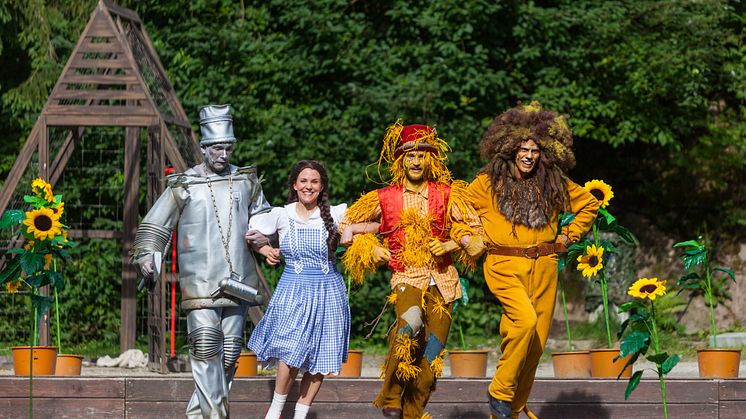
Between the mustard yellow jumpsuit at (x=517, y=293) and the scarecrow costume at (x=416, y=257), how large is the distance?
140 millimetres

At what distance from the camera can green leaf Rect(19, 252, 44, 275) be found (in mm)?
7309

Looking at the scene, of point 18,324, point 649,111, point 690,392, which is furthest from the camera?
point 649,111

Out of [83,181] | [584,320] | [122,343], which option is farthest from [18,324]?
[584,320]

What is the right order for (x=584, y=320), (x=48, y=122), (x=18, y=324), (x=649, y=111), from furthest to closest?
(x=584, y=320)
(x=649, y=111)
(x=18, y=324)
(x=48, y=122)

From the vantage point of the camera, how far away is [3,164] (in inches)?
537

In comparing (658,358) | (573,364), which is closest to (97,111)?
(573,364)

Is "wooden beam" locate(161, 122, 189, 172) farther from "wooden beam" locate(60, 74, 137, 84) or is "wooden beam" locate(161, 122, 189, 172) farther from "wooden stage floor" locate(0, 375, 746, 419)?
"wooden stage floor" locate(0, 375, 746, 419)

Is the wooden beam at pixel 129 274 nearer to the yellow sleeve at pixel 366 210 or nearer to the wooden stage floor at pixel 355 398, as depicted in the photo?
the wooden stage floor at pixel 355 398

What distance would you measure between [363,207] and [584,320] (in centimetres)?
793

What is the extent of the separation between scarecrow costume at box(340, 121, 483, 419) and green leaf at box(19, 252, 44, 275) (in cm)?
175

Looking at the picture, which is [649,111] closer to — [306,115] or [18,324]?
[306,115]

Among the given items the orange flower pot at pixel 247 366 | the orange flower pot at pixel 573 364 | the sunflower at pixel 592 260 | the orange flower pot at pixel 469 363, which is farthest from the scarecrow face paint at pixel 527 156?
the orange flower pot at pixel 247 366

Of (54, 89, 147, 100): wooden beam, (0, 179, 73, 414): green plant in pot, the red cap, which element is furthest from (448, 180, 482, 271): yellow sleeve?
(54, 89, 147, 100): wooden beam

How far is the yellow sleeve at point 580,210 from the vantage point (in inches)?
282
